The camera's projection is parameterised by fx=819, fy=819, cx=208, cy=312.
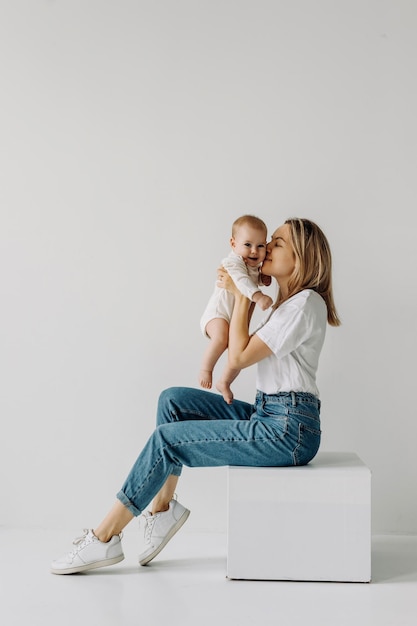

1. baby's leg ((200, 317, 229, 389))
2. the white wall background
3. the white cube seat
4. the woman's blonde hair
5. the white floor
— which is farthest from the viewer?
the white wall background

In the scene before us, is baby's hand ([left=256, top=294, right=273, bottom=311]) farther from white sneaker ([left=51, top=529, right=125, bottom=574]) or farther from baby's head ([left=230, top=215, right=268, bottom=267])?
white sneaker ([left=51, top=529, right=125, bottom=574])

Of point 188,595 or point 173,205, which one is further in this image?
point 173,205

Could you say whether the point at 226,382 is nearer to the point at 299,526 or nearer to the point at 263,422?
the point at 263,422

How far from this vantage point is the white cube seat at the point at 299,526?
2.42 meters

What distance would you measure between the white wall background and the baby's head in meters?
0.45

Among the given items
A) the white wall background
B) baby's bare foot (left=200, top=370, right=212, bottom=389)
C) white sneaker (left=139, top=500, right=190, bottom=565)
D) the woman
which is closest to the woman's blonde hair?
the woman

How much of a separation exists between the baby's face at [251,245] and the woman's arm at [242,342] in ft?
0.36

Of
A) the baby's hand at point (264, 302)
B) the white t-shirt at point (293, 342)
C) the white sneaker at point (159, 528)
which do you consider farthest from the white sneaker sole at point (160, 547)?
the baby's hand at point (264, 302)

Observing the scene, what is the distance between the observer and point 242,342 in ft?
8.29

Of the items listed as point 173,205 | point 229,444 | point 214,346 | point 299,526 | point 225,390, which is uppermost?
point 173,205

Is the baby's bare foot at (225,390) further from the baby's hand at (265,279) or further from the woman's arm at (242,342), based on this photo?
the baby's hand at (265,279)

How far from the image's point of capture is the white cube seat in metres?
2.42

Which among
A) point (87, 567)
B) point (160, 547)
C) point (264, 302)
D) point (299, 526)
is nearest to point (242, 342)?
→ point (264, 302)

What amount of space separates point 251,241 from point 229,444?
2.14ft
